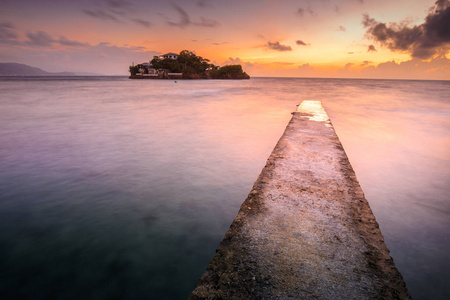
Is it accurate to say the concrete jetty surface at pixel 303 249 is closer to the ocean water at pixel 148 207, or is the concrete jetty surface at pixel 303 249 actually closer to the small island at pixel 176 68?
the ocean water at pixel 148 207

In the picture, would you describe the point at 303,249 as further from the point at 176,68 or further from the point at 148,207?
the point at 176,68

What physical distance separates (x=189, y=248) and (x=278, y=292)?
1.50 meters

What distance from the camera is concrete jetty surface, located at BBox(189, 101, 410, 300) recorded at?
5.59 ft

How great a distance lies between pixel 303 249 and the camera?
2113mm

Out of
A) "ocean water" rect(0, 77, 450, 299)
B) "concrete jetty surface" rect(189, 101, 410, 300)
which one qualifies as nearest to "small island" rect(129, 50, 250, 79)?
"ocean water" rect(0, 77, 450, 299)

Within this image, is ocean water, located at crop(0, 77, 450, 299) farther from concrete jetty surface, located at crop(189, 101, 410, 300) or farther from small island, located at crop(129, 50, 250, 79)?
small island, located at crop(129, 50, 250, 79)

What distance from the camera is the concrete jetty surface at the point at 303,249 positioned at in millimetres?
1705

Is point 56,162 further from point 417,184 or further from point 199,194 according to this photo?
point 417,184

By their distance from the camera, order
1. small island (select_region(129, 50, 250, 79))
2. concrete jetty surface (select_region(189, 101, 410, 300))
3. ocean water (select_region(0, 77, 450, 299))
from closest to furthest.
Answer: concrete jetty surface (select_region(189, 101, 410, 300)) < ocean water (select_region(0, 77, 450, 299)) < small island (select_region(129, 50, 250, 79))

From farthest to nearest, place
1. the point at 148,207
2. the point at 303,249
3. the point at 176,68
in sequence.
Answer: the point at 176,68 → the point at 148,207 → the point at 303,249

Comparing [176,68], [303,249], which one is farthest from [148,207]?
[176,68]

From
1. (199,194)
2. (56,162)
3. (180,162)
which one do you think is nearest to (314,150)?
(199,194)

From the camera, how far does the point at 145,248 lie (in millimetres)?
2832

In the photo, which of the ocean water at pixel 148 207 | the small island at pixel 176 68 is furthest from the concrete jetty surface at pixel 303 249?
the small island at pixel 176 68
